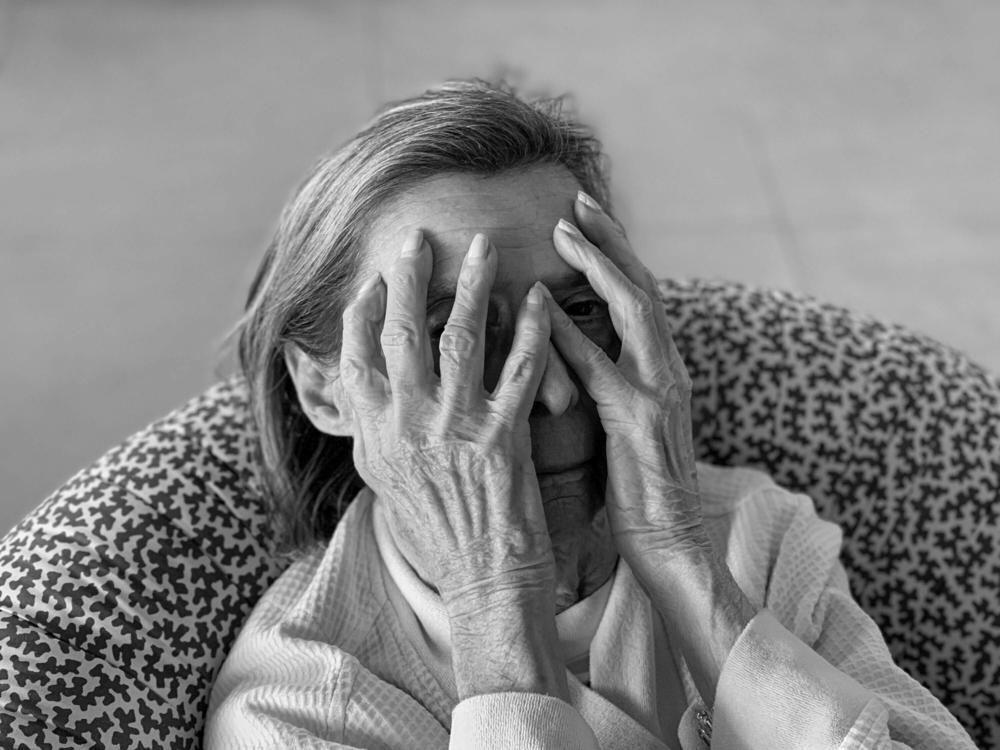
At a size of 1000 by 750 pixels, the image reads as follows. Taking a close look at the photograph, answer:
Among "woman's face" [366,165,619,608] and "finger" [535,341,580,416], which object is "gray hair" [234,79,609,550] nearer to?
"woman's face" [366,165,619,608]

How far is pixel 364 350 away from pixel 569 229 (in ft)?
0.80

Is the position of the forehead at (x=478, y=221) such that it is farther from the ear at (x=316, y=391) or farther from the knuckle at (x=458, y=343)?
the ear at (x=316, y=391)

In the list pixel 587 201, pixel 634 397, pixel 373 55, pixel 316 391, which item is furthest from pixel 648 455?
pixel 373 55

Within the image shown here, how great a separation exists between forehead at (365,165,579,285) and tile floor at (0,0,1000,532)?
1608 mm

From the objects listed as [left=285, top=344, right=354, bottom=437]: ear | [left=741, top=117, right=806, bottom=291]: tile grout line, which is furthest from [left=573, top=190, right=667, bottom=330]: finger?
[left=741, top=117, right=806, bottom=291]: tile grout line

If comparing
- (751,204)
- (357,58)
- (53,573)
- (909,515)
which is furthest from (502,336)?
(357,58)

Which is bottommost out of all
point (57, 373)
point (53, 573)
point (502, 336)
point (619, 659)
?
point (57, 373)

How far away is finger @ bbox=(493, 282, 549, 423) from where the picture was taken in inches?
45.7

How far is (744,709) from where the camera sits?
1165 mm

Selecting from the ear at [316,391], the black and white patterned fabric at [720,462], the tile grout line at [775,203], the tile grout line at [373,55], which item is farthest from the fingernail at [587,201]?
the tile grout line at [373,55]

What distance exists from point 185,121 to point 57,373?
1170mm

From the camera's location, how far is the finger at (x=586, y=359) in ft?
3.97

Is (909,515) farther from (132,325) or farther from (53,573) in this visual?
(132,325)

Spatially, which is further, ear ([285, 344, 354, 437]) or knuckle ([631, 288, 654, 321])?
ear ([285, 344, 354, 437])
